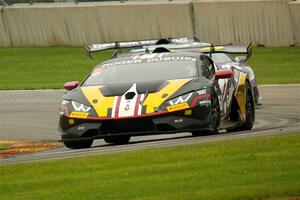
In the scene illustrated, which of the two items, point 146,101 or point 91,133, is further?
point 91,133

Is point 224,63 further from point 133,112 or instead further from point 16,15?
point 16,15

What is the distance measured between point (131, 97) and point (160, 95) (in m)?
0.37

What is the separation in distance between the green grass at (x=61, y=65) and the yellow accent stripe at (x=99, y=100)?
13.4 meters

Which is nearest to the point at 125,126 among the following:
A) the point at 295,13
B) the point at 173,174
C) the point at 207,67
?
the point at 207,67

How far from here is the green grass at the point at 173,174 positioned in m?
10.6

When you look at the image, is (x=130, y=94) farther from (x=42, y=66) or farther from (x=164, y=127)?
(x=42, y=66)

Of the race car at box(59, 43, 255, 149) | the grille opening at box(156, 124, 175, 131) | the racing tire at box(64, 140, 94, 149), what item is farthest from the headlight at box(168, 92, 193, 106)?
A: the racing tire at box(64, 140, 94, 149)

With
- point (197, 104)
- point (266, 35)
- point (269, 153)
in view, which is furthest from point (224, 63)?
point (266, 35)

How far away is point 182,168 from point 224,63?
12.0 metres

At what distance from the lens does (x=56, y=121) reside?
2316 cm

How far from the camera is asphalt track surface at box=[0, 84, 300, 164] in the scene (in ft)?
51.5

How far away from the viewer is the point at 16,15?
4191cm

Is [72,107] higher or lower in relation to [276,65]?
higher

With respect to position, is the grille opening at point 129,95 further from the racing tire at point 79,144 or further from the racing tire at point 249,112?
the racing tire at point 249,112
